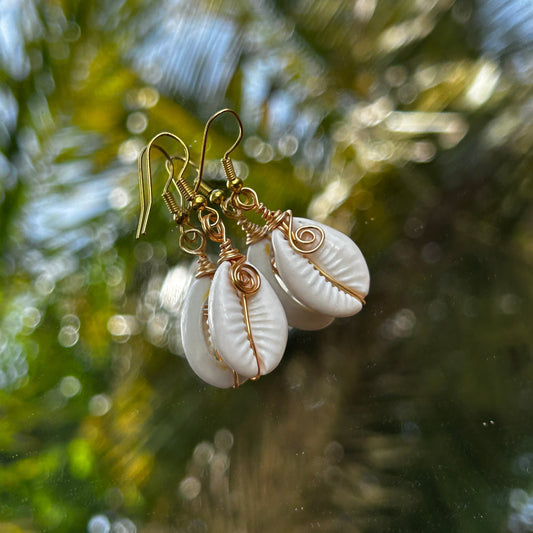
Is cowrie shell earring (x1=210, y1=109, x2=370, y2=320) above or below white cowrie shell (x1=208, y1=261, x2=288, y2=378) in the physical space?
above

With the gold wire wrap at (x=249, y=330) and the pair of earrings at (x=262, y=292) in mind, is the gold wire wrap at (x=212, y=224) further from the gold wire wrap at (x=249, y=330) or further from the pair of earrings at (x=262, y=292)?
the gold wire wrap at (x=249, y=330)

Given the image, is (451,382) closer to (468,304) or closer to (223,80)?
(468,304)

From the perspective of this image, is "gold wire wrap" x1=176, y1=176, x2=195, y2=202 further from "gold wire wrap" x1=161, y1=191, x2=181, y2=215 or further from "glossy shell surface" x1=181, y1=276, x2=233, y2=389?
"glossy shell surface" x1=181, y1=276, x2=233, y2=389

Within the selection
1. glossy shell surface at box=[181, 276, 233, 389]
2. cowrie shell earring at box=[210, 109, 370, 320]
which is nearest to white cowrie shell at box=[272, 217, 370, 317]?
cowrie shell earring at box=[210, 109, 370, 320]

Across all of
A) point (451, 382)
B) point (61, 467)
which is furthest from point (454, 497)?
point (61, 467)

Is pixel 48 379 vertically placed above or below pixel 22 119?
below
